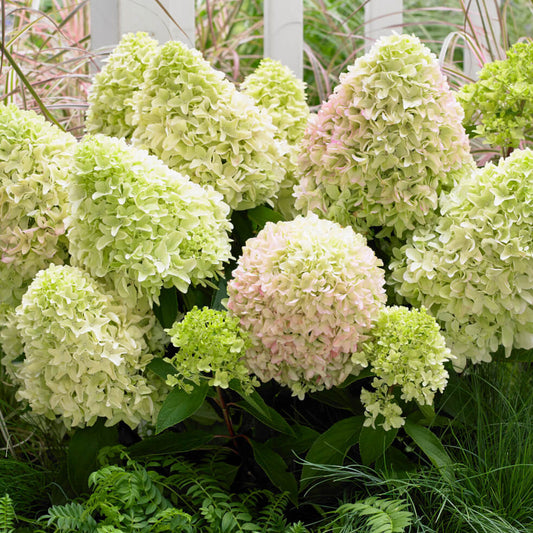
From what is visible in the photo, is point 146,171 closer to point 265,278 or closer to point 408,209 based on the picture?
point 265,278

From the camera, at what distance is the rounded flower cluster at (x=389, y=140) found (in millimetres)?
1070

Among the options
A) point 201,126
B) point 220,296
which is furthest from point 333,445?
point 201,126

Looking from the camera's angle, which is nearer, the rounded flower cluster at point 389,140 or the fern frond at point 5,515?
the fern frond at point 5,515

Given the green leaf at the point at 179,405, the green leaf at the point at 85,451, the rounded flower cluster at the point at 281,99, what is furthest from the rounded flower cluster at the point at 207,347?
the rounded flower cluster at the point at 281,99

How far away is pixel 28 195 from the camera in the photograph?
1106 mm

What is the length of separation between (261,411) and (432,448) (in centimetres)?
26

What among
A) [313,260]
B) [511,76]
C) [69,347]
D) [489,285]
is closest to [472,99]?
[511,76]

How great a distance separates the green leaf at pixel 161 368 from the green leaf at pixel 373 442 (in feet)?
0.97

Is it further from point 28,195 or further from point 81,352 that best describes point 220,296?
point 28,195

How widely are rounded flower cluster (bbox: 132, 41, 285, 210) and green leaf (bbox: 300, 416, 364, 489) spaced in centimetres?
41

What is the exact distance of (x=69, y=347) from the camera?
1.00 meters

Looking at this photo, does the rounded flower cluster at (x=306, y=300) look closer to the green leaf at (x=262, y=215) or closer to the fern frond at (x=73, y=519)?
the green leaf at (x=262, y=215)

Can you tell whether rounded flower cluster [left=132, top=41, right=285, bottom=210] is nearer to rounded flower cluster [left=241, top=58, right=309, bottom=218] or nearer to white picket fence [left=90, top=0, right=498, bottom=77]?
rounded flower cluster [left=241, top=58, right=309, bottom=218]

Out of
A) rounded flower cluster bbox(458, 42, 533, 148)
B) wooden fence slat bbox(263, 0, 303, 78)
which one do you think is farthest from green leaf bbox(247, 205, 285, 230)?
wooden fence slat bbox(263, 0, 303, 78)
